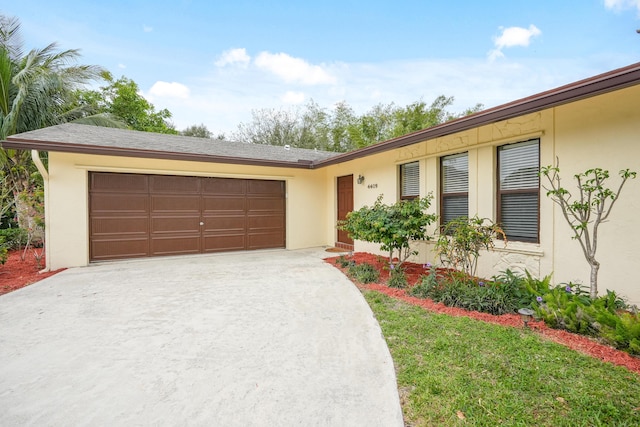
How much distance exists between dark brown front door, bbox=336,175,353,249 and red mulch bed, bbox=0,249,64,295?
282 inches

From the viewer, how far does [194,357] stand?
280cm

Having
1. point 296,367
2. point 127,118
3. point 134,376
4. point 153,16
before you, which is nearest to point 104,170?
point 153,16

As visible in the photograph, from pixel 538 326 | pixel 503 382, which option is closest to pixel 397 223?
pixel 538 326

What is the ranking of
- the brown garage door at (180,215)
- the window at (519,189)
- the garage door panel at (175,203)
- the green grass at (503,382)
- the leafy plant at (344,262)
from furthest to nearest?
the garage door panel at (175,203), the brown garage door at (180,215), the leafy plant at (344,262), the window at (519,189), the green grass at (503,382)

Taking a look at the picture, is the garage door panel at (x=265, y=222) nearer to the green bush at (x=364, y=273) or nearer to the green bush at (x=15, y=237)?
the green bush at (x=364, y=273)

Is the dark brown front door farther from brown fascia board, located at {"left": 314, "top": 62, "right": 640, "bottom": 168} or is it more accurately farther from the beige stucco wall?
brown fascia board, located at {"left": 314, "top": 62, "right": 640, "bottom": 168}

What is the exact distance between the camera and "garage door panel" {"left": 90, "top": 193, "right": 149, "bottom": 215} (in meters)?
7.14

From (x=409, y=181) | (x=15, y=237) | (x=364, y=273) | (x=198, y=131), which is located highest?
(x=198, y=131)

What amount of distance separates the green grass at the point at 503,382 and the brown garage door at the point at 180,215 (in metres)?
6.47

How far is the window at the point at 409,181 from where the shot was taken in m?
6.83

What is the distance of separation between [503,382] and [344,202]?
288 inches

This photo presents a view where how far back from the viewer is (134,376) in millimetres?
2477

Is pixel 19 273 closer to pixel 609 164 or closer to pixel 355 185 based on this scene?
pixel 355 185

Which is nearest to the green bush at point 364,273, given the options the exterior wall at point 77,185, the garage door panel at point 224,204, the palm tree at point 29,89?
the garage door panel at point 224,204
